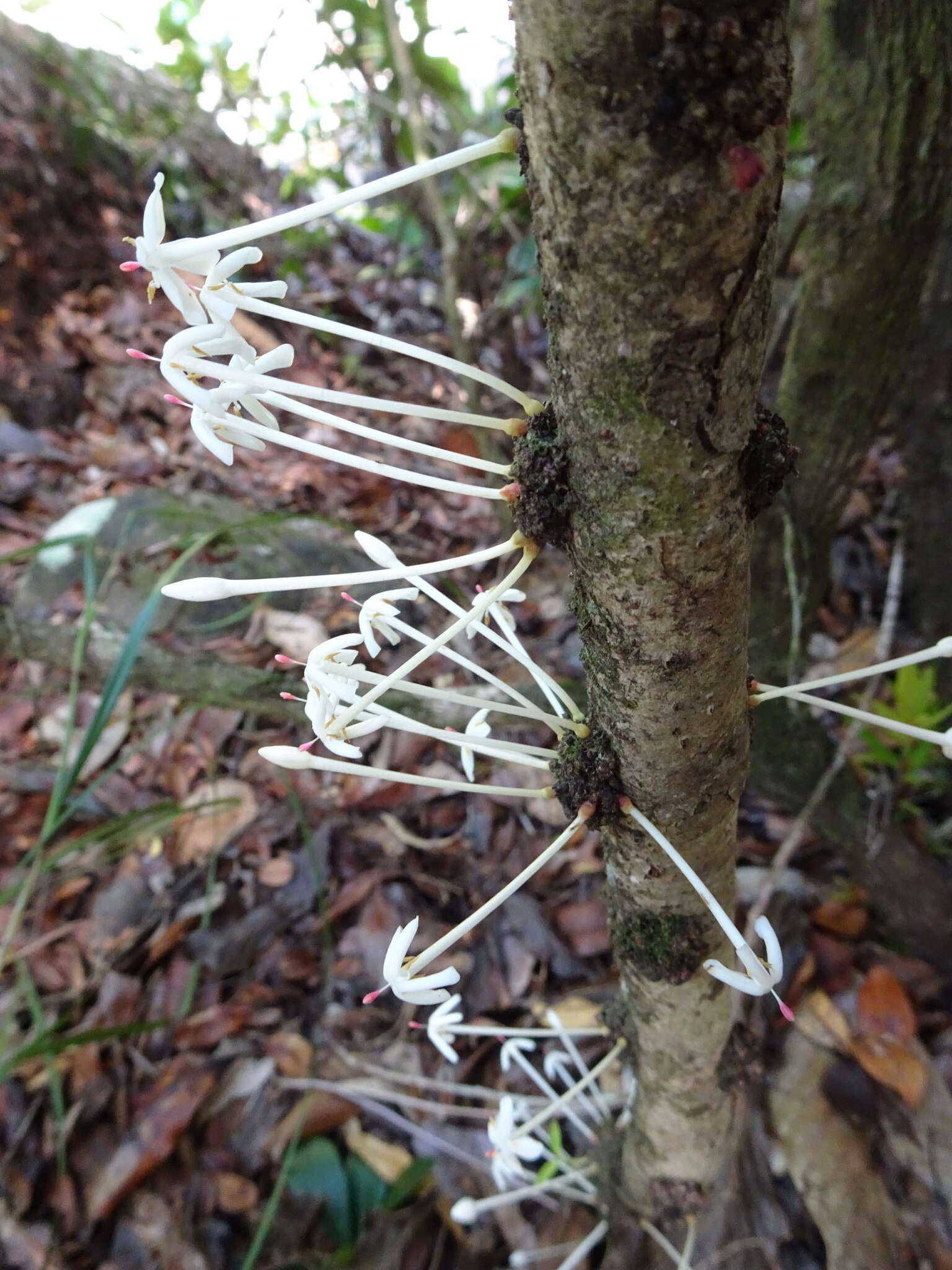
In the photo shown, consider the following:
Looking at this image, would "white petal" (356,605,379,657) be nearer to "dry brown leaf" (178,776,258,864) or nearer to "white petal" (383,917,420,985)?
"white petal" (383,917,420,985)

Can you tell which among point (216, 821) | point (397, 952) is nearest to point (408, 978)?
point (397, 952)

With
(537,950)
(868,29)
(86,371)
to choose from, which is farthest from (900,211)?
(86,371)

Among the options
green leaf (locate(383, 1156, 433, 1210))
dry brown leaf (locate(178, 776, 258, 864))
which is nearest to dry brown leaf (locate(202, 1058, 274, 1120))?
green leaf (locate(383, 1156, 433, 1210))

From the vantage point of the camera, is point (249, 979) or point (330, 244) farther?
point (330, 244)

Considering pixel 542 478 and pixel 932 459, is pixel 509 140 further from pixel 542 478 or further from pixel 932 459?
pixel 932 459

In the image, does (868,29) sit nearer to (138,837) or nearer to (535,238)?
(535,238)
